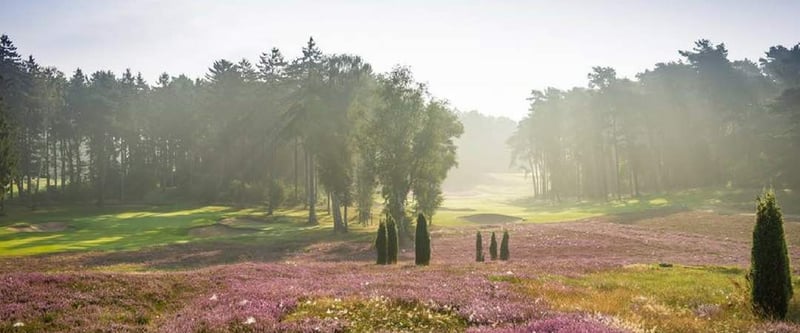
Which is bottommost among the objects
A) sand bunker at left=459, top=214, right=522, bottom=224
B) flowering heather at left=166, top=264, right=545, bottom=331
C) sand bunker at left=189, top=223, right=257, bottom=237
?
sand bunker at left=459, top=214, right=522, bottom=224

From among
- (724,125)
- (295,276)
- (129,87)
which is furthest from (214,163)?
(724,125)

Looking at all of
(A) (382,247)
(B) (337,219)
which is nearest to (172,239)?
(B) (337,219)

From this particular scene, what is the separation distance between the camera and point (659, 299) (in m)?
17.0

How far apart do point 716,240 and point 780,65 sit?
5849 centimetres

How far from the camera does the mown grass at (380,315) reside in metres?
12.8

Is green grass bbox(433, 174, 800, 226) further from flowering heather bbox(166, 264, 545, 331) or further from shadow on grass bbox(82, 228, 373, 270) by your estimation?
flowering heather bbox(166, 264, 545, 331)

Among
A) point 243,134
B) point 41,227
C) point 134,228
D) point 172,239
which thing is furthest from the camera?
point 243,134

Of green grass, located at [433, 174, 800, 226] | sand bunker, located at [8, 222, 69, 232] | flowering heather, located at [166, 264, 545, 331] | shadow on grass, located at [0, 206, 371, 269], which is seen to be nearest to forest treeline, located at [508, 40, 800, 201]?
green grass, located at [433, 174, 800, 226]

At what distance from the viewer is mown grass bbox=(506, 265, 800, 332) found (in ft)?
42.4

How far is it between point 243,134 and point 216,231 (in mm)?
42176

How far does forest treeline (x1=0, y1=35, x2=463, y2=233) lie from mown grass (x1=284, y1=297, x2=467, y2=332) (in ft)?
131

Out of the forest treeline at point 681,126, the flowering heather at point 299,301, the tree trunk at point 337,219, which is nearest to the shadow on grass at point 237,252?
the tree trunk at point 337,219

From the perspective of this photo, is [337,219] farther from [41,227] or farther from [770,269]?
[770,269]

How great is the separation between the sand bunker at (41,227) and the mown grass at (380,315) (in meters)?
62.3
